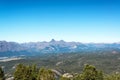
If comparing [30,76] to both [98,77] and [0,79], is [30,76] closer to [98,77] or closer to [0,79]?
[0,79]

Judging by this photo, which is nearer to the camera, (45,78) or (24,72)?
(45,78)

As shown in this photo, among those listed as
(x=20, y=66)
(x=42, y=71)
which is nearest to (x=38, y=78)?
(x=42, y=71)

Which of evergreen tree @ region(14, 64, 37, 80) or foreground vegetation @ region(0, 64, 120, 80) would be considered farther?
evergreen tree @ region(14, 64, 37, 80)

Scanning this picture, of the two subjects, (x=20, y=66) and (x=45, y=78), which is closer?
(x=45, y=78)

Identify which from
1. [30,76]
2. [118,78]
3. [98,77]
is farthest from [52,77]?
[118,78]

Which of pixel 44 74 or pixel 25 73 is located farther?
pixel 25 73

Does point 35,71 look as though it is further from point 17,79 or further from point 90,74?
point 90,74

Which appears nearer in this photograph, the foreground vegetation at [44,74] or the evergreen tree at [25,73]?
the foreground vegetation at [44,74]

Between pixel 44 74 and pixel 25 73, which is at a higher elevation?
pixel 44 74
